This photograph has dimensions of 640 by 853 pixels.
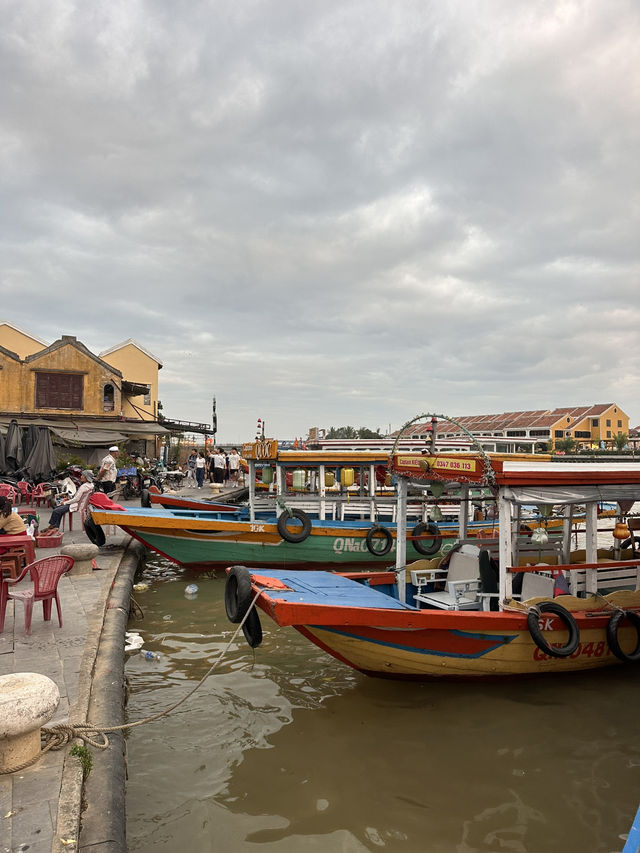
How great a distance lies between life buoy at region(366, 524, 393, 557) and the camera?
36.0 ft

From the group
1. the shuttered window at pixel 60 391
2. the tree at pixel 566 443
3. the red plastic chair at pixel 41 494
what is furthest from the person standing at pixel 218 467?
the tree at pixel 566 443

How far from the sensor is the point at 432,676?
20.1 feet

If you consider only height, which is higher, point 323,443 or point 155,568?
point 323,443

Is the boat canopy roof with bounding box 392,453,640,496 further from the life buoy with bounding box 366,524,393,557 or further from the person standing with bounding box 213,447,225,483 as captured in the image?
the person standing with bounding box 213,447,225,483

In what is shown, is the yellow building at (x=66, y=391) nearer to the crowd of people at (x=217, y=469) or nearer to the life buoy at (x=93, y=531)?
the crowd of people at (x=217, y=469)

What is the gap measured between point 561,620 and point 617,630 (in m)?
0.80

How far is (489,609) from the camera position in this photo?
683 cm

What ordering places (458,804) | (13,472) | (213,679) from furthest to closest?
(13,472) → (213,679) → (458,804)

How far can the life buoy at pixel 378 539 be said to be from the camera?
10961 millimetres

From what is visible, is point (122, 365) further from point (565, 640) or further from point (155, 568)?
point (565, 640)

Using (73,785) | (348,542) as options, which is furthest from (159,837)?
(348,542)

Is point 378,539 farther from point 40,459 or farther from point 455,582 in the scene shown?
point 40,459

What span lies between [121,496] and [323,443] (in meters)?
10.2

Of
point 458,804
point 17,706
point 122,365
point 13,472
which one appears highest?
point 122,365
